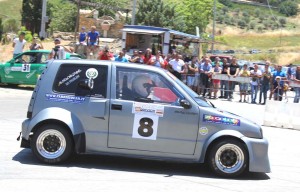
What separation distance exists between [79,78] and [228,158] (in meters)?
2.61

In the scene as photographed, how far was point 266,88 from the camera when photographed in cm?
2164

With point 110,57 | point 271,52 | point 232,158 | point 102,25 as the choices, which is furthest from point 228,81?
point 271,52

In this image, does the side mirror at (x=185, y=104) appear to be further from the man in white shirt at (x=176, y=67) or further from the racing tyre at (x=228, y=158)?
the man in white shirt at (x=176, y=67)

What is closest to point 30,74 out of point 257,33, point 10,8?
point 10,8

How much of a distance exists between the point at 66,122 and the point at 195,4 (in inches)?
2633

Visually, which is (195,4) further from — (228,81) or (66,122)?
(66,122)

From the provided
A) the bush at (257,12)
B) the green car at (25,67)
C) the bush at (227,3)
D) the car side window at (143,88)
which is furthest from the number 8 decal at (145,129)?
the bush at (227,3)

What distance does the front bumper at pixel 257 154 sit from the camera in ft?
26.4

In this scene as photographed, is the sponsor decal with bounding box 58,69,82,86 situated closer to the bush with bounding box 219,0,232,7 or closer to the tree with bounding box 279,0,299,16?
the tree with bounding box 279,0,299,16

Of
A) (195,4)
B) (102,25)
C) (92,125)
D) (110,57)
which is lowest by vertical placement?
(92,125)

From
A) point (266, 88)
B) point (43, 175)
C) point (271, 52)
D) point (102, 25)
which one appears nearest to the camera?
point (43, 175)

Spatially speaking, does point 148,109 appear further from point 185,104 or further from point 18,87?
point 18,87

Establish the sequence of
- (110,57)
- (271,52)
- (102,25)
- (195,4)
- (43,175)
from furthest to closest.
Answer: (271,52), (195,4), (102,25), (110,57), (43,175)

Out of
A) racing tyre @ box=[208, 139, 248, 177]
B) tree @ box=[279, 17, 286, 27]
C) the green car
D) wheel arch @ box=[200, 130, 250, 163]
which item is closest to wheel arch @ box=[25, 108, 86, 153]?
wheel arch @ box=[200, 130, 250, 163]
